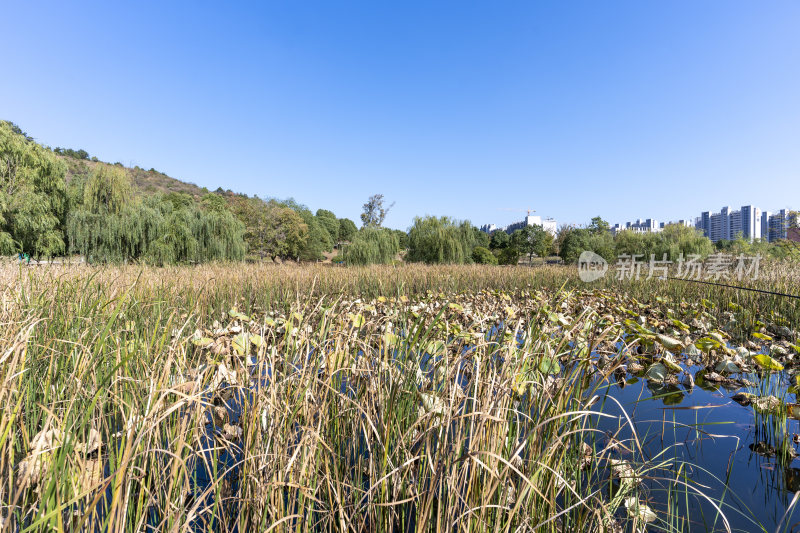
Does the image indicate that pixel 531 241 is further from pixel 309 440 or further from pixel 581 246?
pixel 309 440

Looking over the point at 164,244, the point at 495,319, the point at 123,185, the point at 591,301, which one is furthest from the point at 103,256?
the point at 591,301

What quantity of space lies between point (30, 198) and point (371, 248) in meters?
11.5

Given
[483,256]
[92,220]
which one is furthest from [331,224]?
[92,220]

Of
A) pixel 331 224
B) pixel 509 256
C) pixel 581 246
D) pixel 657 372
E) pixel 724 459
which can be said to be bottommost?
pixel 724 459

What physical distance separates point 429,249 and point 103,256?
11.4 metres

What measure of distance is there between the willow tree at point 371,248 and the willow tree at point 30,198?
993 cm

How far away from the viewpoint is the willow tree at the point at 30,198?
12242 millimetres

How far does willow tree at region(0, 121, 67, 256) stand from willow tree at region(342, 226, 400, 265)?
9929 mm

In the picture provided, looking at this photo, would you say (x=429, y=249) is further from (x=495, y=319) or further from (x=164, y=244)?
(x=495, y=319)

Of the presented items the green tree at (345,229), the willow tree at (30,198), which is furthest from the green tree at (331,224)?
the willow tree at (30,198)

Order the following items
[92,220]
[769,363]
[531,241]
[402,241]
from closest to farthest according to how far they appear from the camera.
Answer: [769,363] < [92,220] < [402,241] < [531,241]

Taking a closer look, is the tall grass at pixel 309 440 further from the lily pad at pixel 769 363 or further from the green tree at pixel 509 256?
the green tree at pixel 509 256

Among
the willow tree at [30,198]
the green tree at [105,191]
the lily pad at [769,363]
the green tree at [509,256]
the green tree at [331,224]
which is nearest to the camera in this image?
the lily pad at [769,363]

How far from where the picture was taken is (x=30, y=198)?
12.3 meters
